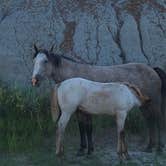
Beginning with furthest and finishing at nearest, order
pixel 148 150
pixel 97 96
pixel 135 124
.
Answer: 1. pixel 135 124
2. pixel 148 150
3. pixel 97 96

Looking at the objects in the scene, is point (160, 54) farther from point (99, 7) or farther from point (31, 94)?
point (31, 94)

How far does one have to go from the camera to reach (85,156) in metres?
8.47

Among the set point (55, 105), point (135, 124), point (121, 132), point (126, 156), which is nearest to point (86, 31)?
point (135, 124)

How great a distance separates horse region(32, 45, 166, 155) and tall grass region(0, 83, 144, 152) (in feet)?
2.17

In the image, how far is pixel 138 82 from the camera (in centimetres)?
886

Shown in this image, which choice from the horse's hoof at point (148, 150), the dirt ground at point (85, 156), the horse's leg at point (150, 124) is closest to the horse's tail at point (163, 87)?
the horse's leg at point (150, 124)

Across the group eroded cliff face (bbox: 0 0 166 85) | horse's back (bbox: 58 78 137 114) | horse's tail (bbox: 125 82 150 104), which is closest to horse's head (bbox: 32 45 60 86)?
horse's back (bbox: 58 78 137 114)

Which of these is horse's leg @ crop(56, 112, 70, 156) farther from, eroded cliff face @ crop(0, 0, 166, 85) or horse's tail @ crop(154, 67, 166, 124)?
eroded cliff face @ crop(0, 0, 166, 85)

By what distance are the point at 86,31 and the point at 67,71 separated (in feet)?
5.10

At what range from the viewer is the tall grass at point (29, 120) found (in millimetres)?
8875

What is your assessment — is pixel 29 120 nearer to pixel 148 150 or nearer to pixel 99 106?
pixel 99 106

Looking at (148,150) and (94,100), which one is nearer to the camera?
(94,100)

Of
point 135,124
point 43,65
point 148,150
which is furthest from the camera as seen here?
point 135,124

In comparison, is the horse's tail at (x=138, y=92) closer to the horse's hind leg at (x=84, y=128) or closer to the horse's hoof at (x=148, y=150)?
the horse's hind leg at (x=84, y=128)
